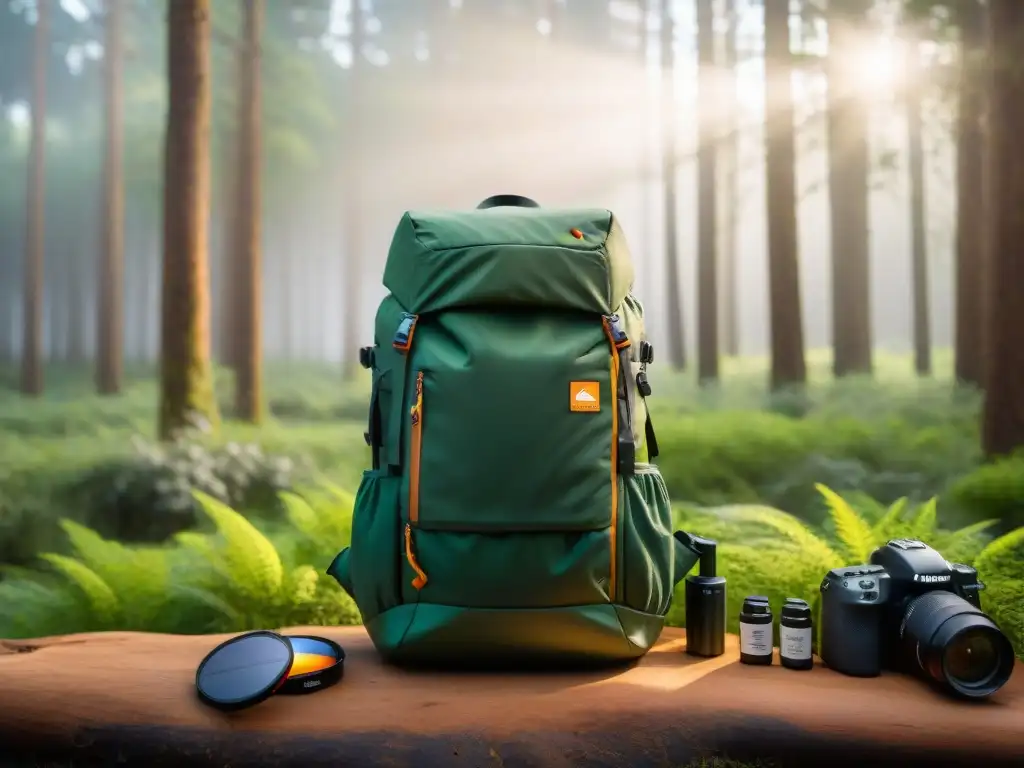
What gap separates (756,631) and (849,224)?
1048 cm

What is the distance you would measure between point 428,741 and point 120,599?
241 cm

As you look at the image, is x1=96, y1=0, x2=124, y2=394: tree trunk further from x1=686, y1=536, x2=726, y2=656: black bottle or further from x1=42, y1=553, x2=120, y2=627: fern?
x1=686, y1=536, x2=726, y2=656: black bottle

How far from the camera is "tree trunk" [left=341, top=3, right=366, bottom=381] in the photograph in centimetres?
1717

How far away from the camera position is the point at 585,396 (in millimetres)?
2482

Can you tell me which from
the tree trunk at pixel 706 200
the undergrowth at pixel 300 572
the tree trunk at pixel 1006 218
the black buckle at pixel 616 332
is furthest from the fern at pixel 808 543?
the tree trunk at pixel 706 200

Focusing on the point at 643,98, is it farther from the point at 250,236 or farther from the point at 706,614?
the point at 706,614

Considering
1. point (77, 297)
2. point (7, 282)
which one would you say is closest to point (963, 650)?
point (77, 297)

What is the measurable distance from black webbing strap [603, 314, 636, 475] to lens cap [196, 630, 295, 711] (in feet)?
3.63

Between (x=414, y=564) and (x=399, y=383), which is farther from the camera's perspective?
(x=399, y=383)

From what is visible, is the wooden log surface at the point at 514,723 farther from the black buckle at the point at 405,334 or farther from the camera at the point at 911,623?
the black buckle at the point at 405,334

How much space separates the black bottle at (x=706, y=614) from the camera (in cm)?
277

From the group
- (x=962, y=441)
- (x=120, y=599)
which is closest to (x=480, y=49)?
(x=962, y=441)

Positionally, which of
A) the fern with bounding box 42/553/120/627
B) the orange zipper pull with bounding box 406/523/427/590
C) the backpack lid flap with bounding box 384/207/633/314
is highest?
the backpack lid flap with bounding box 384/207/633/314

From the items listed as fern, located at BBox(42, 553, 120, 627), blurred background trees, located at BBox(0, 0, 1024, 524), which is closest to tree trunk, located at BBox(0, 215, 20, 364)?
blurred background trees, located at BBox(0, 0, 1024, 524)
